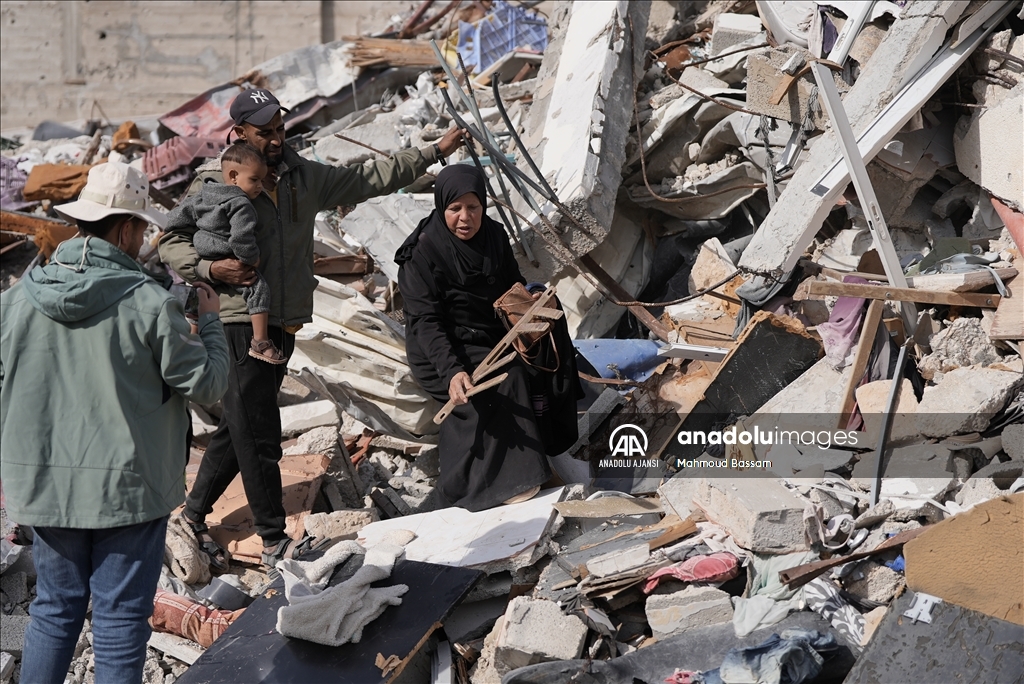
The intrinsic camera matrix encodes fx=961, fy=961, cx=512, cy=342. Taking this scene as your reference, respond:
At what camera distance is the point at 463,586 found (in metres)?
3.52

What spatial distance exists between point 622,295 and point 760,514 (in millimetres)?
2126

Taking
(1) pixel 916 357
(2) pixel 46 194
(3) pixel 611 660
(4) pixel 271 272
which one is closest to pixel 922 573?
(3) pixel 611 660

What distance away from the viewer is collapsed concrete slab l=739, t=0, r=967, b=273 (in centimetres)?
477

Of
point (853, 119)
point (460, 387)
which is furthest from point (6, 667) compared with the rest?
point (853, 119)

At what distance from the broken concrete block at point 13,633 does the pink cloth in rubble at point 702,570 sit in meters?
2.37

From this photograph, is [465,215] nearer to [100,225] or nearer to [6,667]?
[100,225]

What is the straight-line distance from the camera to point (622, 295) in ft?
17.7

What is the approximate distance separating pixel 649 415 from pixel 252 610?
2196 millimetres

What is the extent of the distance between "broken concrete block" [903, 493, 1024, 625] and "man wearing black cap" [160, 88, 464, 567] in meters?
2.40

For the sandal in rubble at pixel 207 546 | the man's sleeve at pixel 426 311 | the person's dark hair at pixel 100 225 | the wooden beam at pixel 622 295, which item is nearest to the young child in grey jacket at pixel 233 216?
the man's sleeve at pixel 426 311

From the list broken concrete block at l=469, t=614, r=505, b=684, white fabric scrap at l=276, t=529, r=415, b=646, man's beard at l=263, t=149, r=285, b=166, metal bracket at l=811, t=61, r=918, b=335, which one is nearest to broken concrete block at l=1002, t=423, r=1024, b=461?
metal bracket at l=811, t=61, r=918, b=335

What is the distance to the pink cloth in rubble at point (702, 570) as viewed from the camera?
11.4 ft

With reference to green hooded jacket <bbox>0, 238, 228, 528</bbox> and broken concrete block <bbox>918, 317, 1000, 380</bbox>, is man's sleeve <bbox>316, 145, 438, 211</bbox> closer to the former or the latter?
green hooded jacket <bbox>0, 238, 228, 528</bbox>

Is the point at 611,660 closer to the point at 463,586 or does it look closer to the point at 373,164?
the point at 463,586
